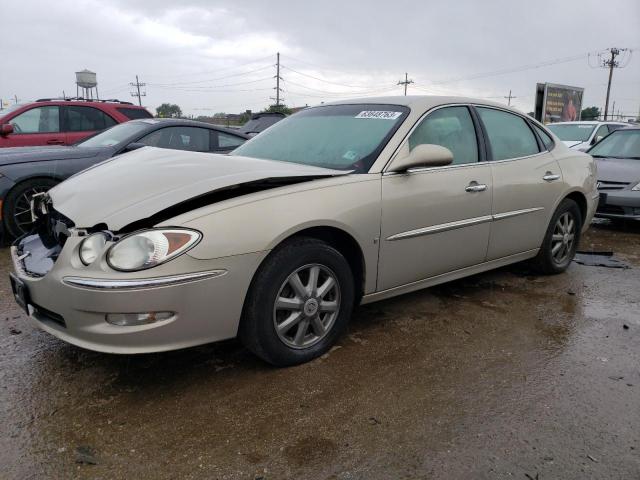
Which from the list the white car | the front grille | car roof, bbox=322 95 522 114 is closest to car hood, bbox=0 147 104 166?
car roof, bbox=322 95 522 114

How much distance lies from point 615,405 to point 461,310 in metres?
1.38

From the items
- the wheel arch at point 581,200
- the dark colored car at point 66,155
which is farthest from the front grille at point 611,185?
the dark colored car at point 66,155

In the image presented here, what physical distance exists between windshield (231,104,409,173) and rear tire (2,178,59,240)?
105 inches

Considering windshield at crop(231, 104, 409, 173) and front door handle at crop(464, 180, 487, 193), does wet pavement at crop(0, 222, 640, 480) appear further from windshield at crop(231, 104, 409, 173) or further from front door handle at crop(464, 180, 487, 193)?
windshield at crop(231, 104, 409, 173)

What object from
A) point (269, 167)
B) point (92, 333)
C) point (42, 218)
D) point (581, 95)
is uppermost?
point (581, 95)

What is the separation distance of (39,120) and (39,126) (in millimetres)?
104

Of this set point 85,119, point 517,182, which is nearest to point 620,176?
point 517,182

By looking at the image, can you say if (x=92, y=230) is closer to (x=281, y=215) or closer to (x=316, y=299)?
(x=281, y=215)

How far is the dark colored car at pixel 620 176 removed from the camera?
21.8 ft

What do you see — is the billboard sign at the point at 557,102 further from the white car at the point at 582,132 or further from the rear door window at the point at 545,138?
the rear door window at the point at 545,138

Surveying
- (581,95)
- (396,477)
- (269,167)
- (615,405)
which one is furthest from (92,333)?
(581,95)

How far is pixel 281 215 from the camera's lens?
2.65m

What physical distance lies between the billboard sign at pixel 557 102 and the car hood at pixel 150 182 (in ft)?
64.3

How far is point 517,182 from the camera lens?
13.2ft
